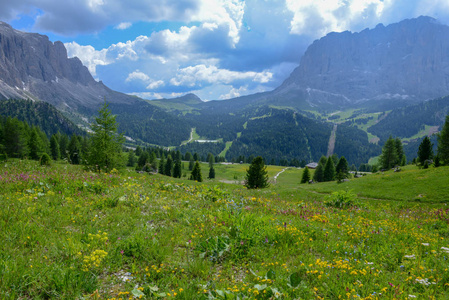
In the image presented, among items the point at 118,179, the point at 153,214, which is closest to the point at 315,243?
the point at 153,214

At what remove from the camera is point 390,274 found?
18.1 feet

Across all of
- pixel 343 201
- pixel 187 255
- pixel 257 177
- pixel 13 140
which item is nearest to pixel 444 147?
pixel 257 177

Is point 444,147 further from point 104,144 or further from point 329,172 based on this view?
point 104,144

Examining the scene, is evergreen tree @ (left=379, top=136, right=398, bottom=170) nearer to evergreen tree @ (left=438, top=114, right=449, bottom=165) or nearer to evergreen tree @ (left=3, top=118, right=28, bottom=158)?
evergreen tree @ (left=438, top=114, right=449, bottom=165)

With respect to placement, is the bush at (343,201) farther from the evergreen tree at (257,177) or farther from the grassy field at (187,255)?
the evergreen tree at (257,177)

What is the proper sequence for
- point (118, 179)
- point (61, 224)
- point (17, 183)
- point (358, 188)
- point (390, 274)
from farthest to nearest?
1. point (358, 188)
2. point (118, 179)
3. point (17, 183)
4. point (61, 224)
5. point (390, 274)

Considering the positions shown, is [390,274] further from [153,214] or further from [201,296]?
[153,214]

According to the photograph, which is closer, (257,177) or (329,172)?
(257,177)

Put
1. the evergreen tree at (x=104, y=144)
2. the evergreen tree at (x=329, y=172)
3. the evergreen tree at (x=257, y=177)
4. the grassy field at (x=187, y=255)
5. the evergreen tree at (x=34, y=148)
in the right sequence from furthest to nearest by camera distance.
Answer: the evergreen tree at (x=329, y=172) < the evergreen tree at (x=34, y=148) < the evergreen tree at (x=257, y=177) < the evergreen tree at (x=104, y=144) < the grassy field at (x=187, y=255)

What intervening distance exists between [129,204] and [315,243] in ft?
24.1

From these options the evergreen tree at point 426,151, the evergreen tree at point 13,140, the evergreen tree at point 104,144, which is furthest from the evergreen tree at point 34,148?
the evergreen tree at point 426,151

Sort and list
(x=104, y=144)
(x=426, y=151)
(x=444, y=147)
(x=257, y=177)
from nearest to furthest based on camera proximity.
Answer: (x=104, y=144), (x=257, y=177), (x=444, y=147), (x=426, y=151)

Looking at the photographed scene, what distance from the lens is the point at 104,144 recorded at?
3064 centimetres

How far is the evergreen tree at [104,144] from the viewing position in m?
30.5
